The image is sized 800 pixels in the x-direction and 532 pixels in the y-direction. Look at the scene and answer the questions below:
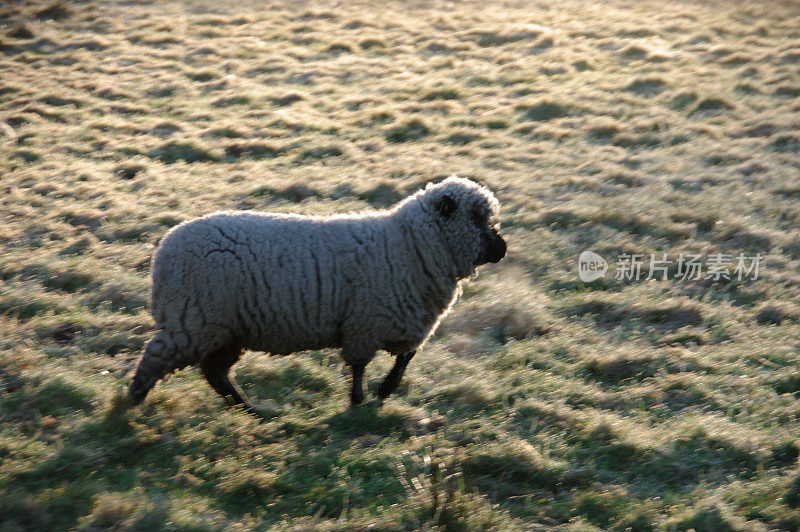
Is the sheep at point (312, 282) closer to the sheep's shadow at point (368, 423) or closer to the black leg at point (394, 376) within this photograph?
the black leg at point (394, 376)

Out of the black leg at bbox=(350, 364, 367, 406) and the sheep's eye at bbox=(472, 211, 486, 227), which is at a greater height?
the sheep's eye at bbox=(472, 211, 486, 227)

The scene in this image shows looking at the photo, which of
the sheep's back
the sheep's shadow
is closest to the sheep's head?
the sheep's back

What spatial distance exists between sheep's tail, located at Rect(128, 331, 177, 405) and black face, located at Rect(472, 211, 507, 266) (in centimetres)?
228

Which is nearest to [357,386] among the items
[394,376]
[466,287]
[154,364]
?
[394,376]

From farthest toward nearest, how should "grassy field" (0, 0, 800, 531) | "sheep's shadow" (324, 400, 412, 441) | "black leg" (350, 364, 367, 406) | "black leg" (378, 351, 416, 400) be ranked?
"black leg" (378, 351, 416, 400), "black leg" (350, 364, 367, 406), "sheep's shadow" (324, 400, 412, 441), "grassy field" (0, 0, 800, 531)

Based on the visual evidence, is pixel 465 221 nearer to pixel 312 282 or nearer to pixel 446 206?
pixel 446 206

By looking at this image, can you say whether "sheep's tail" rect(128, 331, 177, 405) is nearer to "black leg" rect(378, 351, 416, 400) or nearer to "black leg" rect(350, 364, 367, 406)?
"black leg" rect(350, 364, 367, 406)

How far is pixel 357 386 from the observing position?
17.2 feet

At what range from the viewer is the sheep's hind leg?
5086 mm

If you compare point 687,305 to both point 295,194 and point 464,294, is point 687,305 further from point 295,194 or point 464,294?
point 295,194

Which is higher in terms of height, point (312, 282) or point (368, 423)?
point (312, 282)

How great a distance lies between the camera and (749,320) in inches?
272

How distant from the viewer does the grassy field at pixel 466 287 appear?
4305 millimetres

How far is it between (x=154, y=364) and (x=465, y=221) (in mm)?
2383
